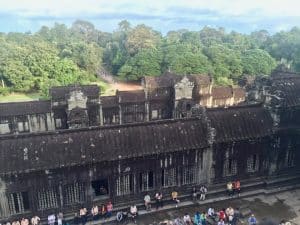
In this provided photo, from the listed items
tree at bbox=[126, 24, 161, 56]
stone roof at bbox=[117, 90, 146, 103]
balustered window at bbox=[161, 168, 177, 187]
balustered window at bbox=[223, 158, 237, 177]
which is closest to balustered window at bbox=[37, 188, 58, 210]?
balustered window at bbox=[161, 168, 177, 187]

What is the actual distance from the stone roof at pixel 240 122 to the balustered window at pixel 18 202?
41.3 feet

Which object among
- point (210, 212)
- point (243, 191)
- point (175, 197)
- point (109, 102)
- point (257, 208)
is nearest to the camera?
point (210, 212)

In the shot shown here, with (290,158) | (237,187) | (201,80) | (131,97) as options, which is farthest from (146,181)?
(201,80)

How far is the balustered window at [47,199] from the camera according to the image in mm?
19969

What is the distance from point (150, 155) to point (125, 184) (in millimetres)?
2504

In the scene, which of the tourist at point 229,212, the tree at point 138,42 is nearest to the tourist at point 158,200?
the tourist at point 229,212

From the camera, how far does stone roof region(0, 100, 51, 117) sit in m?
38.0

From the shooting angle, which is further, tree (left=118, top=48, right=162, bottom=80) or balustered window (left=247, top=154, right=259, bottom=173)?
tree (left=118, top=48, right=162, bottom=80)

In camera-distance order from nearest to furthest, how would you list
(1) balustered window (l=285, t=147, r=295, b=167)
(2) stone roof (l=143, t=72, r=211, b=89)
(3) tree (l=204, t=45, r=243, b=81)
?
(1) balustered window (l=285, t=147, r=295, b=167) < (2) stone roof (l=143, t=72, r=211, b=89) < (3) tree (l=204, t=45, r=243, b=81)

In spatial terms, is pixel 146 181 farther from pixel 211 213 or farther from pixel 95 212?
pixel 211 213

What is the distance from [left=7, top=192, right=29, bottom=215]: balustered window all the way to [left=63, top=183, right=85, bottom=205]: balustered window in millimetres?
2264

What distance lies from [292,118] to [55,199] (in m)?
17.3

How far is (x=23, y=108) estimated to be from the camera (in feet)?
127

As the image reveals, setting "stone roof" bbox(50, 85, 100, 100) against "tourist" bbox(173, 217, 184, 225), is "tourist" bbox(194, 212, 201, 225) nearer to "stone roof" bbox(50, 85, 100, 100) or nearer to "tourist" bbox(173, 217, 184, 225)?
"tourist" bbox(173, 217, 184, 225)
